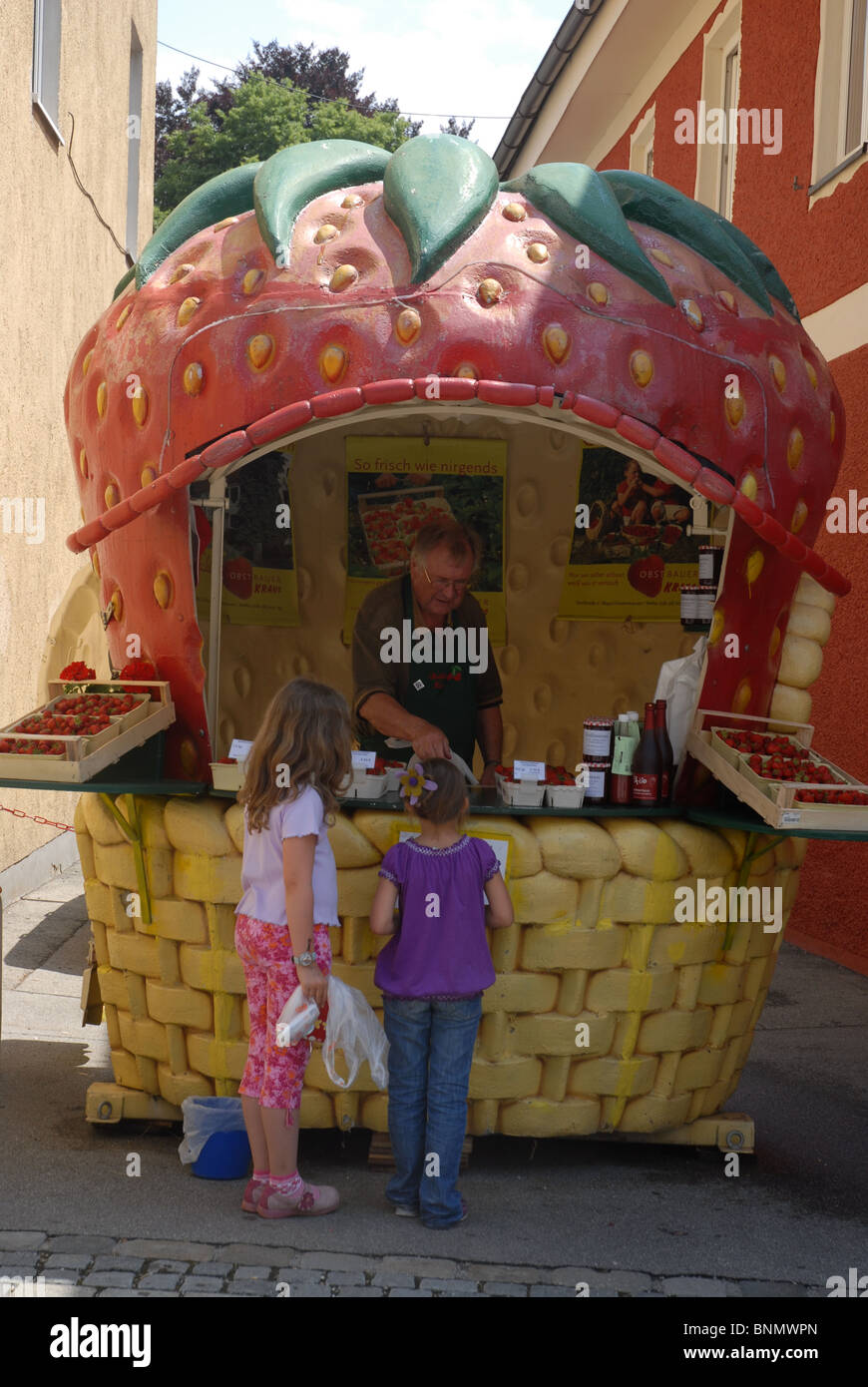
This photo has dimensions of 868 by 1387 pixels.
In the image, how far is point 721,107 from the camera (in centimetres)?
1009

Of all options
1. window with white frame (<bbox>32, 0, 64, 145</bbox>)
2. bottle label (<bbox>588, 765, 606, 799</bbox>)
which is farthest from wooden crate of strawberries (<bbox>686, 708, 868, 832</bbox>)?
window with white frame (<bbox>32, 0, 64, 145</bbox>)

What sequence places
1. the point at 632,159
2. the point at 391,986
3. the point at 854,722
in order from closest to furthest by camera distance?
1. the point at 391,986
2. the point at 854,722
3. the point at 632,159

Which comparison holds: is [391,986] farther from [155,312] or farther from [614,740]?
[155,312]

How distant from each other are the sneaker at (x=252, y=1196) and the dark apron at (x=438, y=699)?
5.88 ft

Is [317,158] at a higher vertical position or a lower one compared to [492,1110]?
higher

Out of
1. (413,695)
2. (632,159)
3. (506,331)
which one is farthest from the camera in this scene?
(632,159)

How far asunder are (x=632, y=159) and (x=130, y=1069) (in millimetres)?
10342

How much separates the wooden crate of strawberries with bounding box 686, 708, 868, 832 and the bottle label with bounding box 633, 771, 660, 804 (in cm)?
18

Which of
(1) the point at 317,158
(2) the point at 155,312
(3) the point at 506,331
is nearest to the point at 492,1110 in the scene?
(3) the point at 506,331

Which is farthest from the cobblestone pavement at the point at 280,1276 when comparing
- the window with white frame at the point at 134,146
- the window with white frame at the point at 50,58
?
the window with white frame at the point at 134,146

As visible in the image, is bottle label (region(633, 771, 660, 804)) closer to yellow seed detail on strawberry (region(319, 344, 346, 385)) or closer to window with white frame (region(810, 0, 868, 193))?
yellow seed detail on strawberry (region(319, 344, 346, 385))

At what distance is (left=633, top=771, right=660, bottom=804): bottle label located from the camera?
4.50 metres

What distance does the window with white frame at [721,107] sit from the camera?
9.70 m

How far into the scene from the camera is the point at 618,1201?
4301 mm
